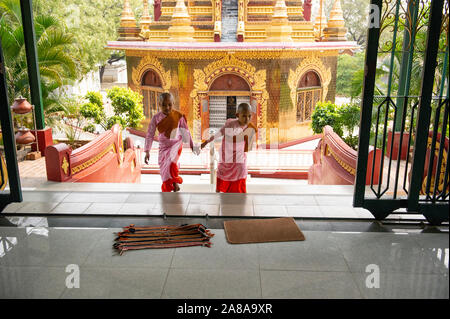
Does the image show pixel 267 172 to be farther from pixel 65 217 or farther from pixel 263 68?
pixel 65 217

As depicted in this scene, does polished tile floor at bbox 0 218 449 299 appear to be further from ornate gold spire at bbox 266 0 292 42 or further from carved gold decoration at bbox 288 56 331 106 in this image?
carved gold decoration at bbox 288 56 331 106

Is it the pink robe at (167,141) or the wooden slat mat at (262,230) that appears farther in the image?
the pink robe at (167,141)

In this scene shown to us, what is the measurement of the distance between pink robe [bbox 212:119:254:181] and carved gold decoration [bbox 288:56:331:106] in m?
8.02

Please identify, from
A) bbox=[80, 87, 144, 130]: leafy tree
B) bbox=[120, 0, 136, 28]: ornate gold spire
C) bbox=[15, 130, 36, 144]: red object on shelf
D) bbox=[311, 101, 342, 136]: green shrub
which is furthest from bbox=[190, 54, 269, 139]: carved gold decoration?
A: bbox=[15, 130, 36, 144]: red object on shelf

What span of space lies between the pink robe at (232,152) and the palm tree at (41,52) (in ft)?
15.7

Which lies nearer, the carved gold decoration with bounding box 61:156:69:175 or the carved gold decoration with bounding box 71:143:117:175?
the carved gold decoration with bounding box 61:156:69:175

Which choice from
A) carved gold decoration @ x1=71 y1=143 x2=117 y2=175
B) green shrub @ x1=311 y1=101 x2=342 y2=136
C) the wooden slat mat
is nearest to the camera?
the wooden slat mat

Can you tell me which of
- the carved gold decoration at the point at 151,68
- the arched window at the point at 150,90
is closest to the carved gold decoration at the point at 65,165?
the carved gold decoration at the point at 151,68

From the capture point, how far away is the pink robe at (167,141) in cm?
484

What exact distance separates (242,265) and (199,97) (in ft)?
32.2

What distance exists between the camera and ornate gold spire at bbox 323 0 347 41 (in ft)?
42.5

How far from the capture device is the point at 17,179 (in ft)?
12.8

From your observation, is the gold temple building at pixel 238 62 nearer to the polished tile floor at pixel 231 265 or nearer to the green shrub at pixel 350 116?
the green shrub at pixel 350 116
